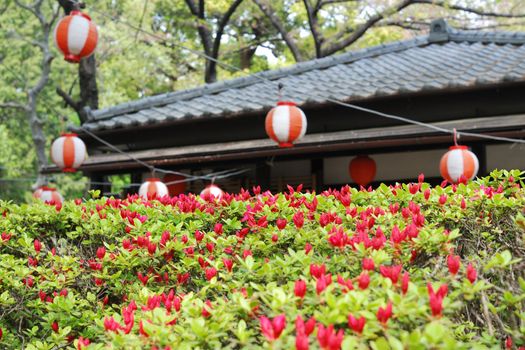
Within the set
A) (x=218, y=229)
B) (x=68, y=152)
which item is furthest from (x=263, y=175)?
(x=218, y=229)

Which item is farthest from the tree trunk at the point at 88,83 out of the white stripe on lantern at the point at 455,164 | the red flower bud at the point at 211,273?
the red flower bud at the point at 211,273

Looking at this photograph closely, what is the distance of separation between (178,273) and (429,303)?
1.46 meters

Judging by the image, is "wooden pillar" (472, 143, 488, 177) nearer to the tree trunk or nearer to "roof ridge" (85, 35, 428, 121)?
"roof ridge" (85, 35, 428, 121)

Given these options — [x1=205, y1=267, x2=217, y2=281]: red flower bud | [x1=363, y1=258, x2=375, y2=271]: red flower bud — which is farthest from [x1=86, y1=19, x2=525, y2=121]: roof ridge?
[x1=363, y1=258, x2=375, y2=271]: red flower bud

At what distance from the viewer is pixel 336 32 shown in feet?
60.8

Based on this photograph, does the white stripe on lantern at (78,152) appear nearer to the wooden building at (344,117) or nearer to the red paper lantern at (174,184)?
the wooden building at (344,117)

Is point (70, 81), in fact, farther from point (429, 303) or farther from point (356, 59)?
point (429, 303)

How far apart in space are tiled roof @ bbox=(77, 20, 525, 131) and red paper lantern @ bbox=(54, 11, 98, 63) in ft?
7.32

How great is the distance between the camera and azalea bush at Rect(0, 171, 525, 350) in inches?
71.4

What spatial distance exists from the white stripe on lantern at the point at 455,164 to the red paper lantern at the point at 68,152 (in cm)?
559

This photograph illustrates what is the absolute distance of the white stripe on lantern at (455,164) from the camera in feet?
23.0

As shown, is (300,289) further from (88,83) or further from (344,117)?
(88,83)

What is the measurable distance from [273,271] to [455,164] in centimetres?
522

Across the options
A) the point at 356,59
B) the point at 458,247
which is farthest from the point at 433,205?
the point at 356,59
